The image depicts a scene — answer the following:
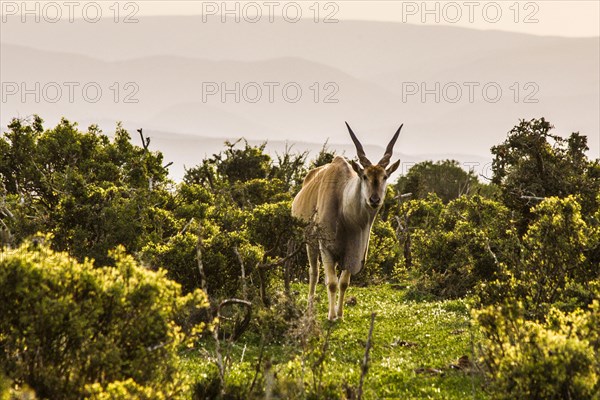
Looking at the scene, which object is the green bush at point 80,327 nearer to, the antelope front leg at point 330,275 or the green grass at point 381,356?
the green grass at point 381,356

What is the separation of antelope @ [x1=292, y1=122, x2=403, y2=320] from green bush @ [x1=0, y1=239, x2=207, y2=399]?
25.3 feet

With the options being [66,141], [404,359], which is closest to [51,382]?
[404,359]

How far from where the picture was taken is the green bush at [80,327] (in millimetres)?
7992

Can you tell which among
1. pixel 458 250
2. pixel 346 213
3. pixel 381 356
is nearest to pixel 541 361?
pixel 381 356

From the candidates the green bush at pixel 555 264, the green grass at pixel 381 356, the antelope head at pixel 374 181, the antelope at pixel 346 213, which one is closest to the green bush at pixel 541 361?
the green grass at pixel 381 356

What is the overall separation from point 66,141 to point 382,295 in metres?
A: 13.8

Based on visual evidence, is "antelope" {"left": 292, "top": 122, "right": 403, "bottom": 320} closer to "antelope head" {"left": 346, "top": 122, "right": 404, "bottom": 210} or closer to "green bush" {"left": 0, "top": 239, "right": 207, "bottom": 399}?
"antelope head" {"left": 346, "top": 122, "right": 404, "bottom": 210}

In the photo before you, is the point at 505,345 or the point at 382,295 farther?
the point at 382,295

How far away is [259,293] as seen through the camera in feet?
55.1

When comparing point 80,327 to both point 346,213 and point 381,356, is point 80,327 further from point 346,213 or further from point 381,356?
point 346,213

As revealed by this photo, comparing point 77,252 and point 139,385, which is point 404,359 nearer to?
point 139,385

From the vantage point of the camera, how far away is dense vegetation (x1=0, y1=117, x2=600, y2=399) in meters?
8.13

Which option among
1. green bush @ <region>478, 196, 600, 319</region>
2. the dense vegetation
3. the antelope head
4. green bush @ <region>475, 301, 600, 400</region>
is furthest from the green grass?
the antelope head

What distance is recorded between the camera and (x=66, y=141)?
81.1 ft
